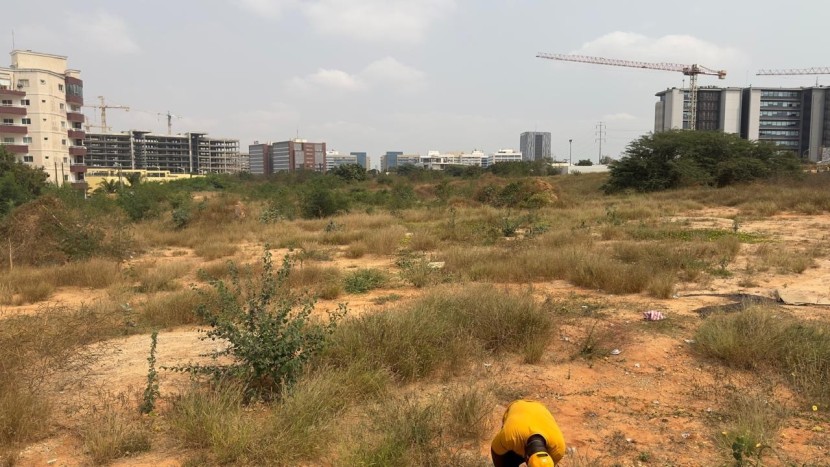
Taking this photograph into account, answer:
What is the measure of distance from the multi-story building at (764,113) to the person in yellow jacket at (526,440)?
98.1 metres

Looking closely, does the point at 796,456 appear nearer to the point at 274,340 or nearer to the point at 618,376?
the point at 618,376

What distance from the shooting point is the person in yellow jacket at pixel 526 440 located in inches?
84.7

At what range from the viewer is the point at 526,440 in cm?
217

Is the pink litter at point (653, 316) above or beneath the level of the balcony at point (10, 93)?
beneath

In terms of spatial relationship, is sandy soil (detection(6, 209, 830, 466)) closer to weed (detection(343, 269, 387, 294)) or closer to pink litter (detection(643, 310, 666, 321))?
pink litter (detection(643, 310, 666, 321))

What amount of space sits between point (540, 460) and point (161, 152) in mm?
129307

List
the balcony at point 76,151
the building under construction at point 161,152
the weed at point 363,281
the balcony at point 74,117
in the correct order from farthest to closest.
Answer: the building under construction at point 161,152, the balcony at point 74,117, the balcony at point 76,151, the weed at point 363,281

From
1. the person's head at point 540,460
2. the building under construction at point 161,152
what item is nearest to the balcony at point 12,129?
the building under construction at point 161,152

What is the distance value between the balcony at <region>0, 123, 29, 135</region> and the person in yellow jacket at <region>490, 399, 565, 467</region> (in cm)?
6623

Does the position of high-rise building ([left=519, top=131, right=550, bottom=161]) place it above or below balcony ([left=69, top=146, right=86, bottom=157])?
above

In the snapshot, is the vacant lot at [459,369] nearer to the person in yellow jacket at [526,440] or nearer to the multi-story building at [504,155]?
the person in yellow jacket at [526,440]

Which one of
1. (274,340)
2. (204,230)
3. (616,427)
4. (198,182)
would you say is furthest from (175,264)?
(198,182)

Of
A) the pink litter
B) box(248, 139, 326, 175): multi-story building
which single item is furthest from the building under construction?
the pink litter

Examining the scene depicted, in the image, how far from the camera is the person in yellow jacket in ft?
7.06
